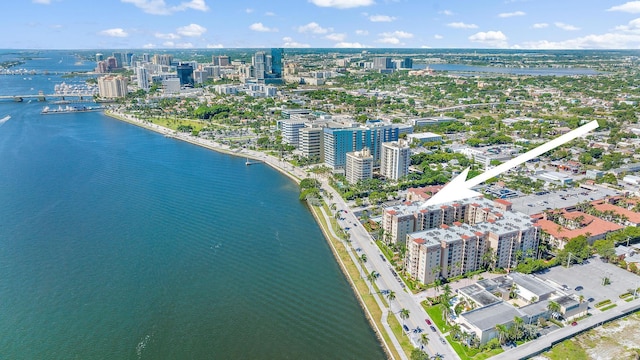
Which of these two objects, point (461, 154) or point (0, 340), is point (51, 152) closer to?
point (0, 340)

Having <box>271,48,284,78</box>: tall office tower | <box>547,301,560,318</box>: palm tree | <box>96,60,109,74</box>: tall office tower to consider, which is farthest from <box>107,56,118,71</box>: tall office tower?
<box>547,301,560,318</box>: palm tree

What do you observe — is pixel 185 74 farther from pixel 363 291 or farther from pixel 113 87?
pixel 363 291

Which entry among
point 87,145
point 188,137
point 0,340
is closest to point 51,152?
point 87,145

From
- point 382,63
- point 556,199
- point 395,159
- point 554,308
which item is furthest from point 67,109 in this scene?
point 382,63

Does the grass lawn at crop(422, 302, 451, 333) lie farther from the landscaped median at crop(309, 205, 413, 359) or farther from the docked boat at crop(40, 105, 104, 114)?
the docked boat at crop(40, 105, 104, 114)

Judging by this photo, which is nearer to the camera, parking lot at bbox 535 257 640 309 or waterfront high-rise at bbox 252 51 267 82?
parking lot at bbox 535 257 640 309
